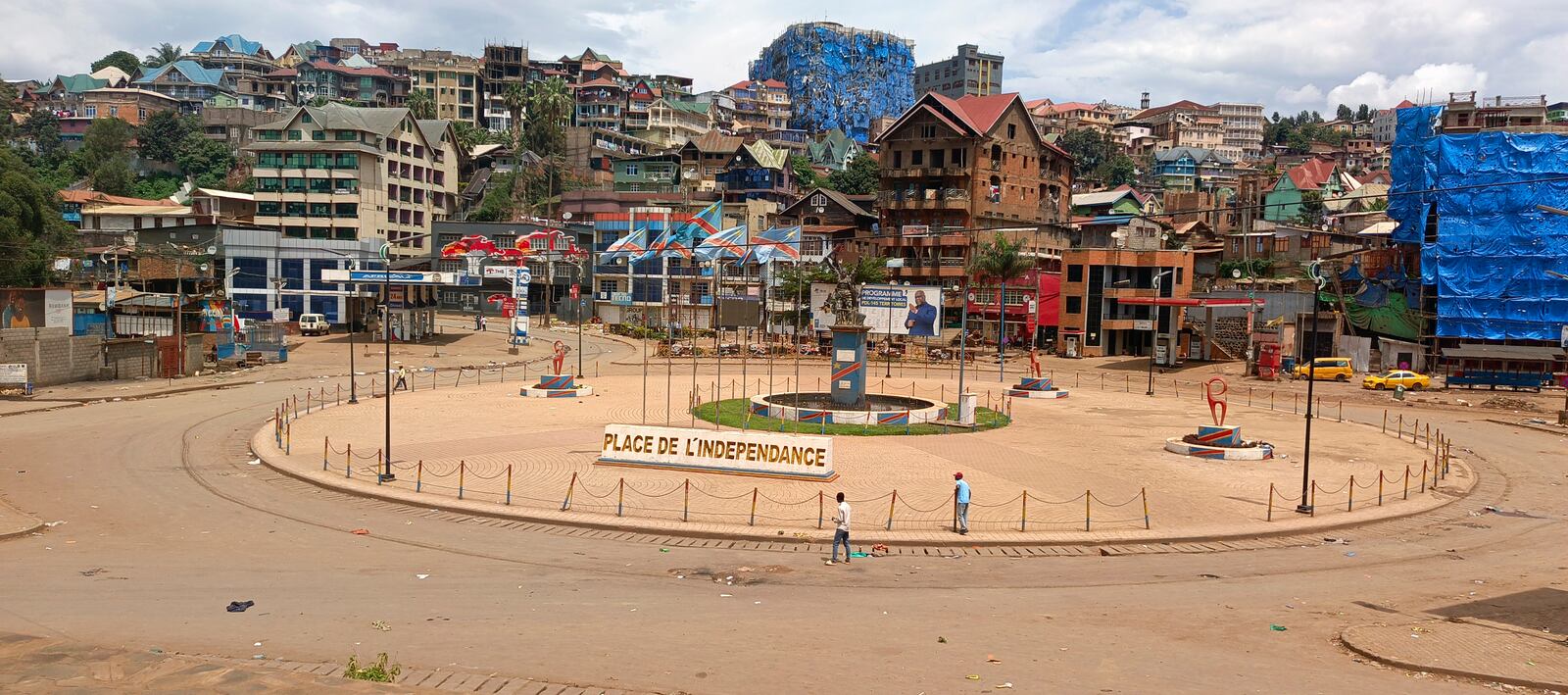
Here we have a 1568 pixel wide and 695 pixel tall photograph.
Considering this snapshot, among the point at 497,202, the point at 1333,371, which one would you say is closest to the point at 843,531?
the point at 1333,371

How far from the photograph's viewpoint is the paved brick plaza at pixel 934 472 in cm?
2225

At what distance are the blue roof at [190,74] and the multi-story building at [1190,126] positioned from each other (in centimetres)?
17282

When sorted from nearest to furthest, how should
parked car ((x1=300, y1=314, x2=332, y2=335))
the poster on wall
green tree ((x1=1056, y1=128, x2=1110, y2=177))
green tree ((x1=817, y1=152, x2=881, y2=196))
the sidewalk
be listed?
the sidewalk, the poster on wall, parked car ((x1=300, y1=314, x2=332, y2=335)), green tree ((x1=817, y1=152, x2=881, y2=196)), green tree ((x1=1056, y1=128, x2=1110, y2=177))

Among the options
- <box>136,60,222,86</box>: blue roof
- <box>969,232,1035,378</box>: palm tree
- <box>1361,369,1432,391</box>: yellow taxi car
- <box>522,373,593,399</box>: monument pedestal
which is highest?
<box>136,60,222,86</box>: blue roof

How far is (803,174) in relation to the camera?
440ft

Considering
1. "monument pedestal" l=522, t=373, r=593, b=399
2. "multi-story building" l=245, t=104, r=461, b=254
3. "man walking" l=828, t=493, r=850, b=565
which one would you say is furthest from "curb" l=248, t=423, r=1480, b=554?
"multi-story building" l=245, t=104, r=461, b=254

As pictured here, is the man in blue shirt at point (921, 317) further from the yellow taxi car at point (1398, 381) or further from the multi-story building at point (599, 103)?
the multi-story building at point (599, 103)

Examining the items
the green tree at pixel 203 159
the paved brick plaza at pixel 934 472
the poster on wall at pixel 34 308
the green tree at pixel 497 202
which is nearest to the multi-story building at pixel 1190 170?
the green tree at pixel 497 202

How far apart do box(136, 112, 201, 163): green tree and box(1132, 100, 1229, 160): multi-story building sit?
169 m

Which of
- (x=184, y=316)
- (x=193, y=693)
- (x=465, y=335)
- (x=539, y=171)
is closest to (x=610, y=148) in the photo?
(x=539, y=171)

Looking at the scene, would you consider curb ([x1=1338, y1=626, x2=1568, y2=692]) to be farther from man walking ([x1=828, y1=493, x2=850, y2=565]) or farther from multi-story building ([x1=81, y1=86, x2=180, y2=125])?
multi-story building ([x1=81, y1=86, x2=180, y2=125])

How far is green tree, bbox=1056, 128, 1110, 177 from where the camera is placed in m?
170

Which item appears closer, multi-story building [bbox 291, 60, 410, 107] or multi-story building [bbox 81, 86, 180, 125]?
multi-story building [bbox 81, 86, 180, 125]

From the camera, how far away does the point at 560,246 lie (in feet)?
294
